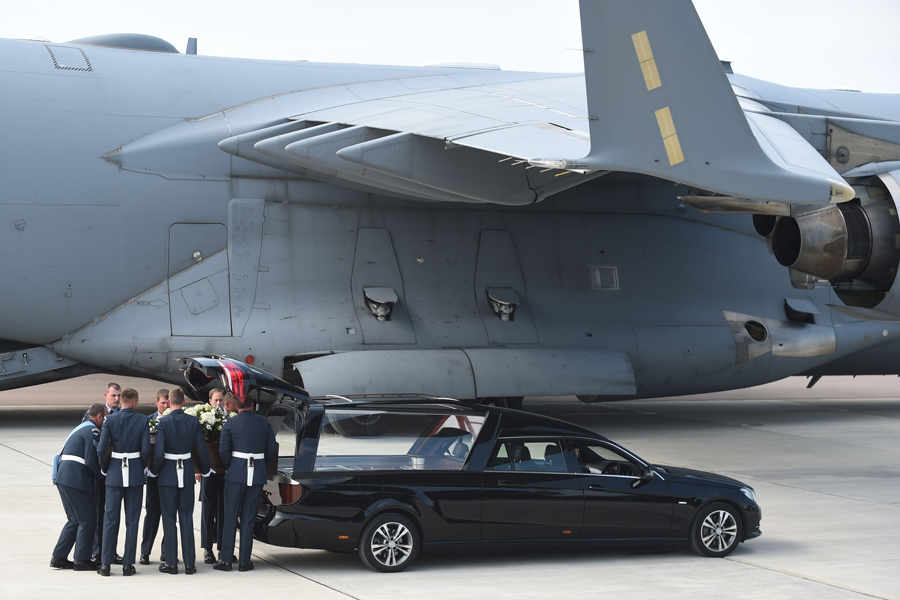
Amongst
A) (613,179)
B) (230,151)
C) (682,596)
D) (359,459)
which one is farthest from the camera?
(613,179)

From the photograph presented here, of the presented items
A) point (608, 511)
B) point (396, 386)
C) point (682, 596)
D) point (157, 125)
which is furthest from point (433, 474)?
point (157, 125)

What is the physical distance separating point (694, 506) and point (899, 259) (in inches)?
261

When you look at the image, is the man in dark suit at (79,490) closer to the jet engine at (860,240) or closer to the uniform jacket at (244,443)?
the uniform jacket at (244,443)

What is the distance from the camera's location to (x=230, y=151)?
1666 cm

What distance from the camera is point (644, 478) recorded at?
32.9 feet

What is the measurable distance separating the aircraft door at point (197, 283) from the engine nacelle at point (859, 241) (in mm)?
8042

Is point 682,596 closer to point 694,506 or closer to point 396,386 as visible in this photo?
point 694,506

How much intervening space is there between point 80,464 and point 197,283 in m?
8.31

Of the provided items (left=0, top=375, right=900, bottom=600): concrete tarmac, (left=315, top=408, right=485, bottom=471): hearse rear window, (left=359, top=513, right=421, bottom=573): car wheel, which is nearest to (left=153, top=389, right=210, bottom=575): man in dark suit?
(left=0, top=375, right=900, bottom=600): concrete tarmac

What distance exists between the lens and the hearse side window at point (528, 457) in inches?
384

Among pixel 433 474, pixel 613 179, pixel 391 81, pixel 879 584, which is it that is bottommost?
pixel 879 584

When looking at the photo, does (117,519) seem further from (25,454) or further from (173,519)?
(25,454)

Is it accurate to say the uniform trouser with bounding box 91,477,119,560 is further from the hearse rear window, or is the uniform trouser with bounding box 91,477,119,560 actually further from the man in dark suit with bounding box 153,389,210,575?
Answer: the hearse rear window

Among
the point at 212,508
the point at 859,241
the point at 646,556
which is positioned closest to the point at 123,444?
the point at 212,508
